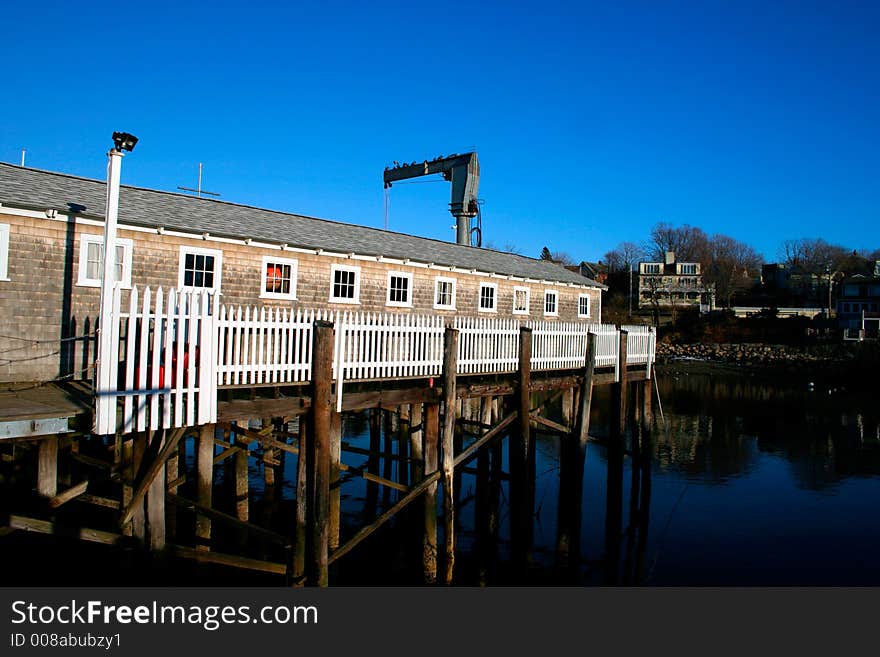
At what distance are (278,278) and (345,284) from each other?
6.08 ft

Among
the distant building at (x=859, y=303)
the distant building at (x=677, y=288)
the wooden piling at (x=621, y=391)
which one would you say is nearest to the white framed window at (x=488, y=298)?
the wooden piling at (x=621, y=391)

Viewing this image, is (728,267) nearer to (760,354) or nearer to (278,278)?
(760,354)

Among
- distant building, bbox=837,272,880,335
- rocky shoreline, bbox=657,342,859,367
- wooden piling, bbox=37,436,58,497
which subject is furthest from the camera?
distant building, bbox=837,272,880,335

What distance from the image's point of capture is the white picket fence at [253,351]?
267 inches

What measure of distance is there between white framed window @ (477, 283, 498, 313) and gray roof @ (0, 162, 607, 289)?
53 centimetres

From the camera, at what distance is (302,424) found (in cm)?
859

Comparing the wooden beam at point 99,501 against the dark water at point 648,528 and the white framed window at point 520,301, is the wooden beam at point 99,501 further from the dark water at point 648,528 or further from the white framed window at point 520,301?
the white framed window at point 520,301

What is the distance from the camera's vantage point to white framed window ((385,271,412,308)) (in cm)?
1579

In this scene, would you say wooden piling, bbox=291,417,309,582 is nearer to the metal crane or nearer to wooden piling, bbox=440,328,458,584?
wooden piling, bbox=440,328,458,584

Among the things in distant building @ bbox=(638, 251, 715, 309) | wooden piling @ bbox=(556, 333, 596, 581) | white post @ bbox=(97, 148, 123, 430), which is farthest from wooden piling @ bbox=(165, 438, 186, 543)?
distant building @ bbox=(638, 251, 715, 309)

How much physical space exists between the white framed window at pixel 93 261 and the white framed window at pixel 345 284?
4.69 metres

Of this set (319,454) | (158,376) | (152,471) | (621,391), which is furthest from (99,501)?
(621,391)
